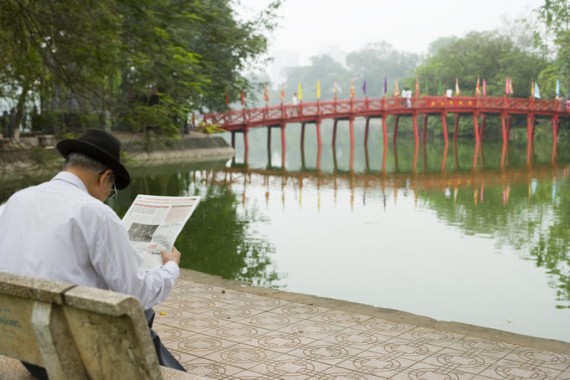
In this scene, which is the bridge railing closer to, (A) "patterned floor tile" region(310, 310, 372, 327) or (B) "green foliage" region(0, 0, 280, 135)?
(B) "green foliage" region(0, 0, 280, 135)

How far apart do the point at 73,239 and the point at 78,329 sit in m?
0.49

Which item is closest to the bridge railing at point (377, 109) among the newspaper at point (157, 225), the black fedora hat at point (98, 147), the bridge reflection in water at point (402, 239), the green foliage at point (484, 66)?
the green foliage at point (484, 66)

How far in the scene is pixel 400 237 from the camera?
1198 cm

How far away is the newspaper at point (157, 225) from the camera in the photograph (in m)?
3.06

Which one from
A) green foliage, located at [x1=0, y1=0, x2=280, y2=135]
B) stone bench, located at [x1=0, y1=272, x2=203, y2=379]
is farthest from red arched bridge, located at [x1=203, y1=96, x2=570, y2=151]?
stone bench, located at [x1=0, y1=272, x2=203, y2=379]

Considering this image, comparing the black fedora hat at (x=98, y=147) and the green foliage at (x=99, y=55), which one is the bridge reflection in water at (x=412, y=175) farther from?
the black fedora hat at (x=98, y=147)

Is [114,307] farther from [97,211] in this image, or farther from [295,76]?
[295,76]

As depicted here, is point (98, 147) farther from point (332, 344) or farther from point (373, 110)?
point (373, 110)

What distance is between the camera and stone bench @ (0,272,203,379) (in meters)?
2.04

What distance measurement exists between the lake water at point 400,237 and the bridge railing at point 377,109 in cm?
1096

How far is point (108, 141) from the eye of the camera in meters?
2.80

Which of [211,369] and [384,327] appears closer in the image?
[211,369]

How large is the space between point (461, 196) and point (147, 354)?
16.3 metres

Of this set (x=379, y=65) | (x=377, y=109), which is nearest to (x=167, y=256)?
(x=377, y=109)
